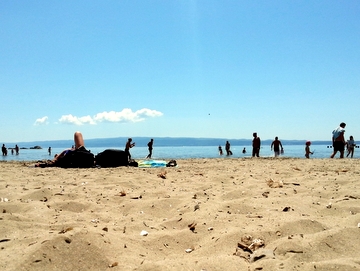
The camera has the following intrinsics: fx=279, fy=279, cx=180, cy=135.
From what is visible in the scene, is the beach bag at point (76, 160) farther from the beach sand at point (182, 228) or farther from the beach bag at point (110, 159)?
the beach sand at point (182, 228)

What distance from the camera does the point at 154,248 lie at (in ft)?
8.69

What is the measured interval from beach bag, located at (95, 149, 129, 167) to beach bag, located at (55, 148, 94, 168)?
29 centimetres

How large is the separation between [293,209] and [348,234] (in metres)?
0.95

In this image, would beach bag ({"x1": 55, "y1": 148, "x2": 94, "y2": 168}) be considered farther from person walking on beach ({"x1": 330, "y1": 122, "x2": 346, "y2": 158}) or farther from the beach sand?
person walking on beach ({"x1": 330, "y1": 122, "x2": 346, "y2": 158})

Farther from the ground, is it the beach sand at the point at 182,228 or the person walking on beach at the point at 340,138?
the person walking on beach at the point at 340,138

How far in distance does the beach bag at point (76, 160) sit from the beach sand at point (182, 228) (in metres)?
3.78

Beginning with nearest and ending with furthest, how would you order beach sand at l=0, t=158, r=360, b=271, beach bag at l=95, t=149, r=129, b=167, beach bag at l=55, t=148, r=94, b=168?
beach sand at l=0, t=158, r=360, b=271 → beach bag at l=55, t=148, r=94, b=168 → beach bag at l=95, t=149, r=129, b=167

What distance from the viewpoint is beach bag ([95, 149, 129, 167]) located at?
919cm

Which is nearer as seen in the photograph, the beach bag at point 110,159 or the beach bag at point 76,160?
the beach bag at point 76,160

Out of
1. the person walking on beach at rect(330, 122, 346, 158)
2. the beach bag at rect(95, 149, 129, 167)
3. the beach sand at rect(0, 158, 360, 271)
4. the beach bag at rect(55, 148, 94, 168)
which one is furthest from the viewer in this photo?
the person walking on beach at rect(330, 122, 346, 158)

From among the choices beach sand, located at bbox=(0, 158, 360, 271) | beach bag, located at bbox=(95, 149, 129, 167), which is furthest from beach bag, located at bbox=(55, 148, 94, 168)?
beach sand, located at bbox=(0, 158, 360, 271)

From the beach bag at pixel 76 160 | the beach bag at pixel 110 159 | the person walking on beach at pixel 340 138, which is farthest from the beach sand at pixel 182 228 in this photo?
the person walking on beach at pixel 340 138

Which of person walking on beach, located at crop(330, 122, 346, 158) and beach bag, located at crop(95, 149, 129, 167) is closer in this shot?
beach bag, located at crop(95, 149, 129, 167)

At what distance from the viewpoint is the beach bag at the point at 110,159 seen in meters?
9.19
